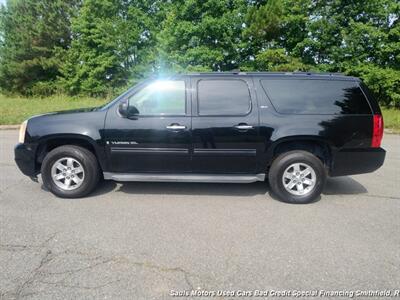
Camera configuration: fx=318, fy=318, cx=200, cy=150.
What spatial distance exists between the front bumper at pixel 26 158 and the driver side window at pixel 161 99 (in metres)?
1.67

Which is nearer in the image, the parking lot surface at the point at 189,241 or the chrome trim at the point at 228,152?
the parking lot surface at the point at 189,241

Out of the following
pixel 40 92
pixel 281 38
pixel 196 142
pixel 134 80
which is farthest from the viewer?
pixel 40 92

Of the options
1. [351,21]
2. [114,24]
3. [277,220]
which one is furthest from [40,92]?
[277,220]

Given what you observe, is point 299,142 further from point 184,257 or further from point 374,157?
point 184,257

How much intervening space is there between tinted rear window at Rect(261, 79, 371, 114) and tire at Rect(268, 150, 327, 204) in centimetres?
67

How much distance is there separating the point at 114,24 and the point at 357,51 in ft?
68.5

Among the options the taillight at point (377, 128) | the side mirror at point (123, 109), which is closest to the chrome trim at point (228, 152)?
the side mirror at point (123, 109)

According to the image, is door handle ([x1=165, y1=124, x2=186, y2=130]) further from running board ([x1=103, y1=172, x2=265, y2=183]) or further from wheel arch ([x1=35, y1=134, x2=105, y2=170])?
wheel arch ([x1=35, y1=134, x2=105, y2=170])

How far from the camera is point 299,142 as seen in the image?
480cm

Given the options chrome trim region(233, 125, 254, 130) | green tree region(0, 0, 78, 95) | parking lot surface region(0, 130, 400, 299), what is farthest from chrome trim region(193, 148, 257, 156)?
green tree region(0, 0, 78, 95)

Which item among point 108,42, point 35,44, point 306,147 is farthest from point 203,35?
point 306,147

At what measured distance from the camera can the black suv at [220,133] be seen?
4.59 metres

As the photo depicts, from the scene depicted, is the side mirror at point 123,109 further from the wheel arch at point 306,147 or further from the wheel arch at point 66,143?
the wheel arch at point 306,147

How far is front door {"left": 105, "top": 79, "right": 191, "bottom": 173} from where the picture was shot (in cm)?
461
